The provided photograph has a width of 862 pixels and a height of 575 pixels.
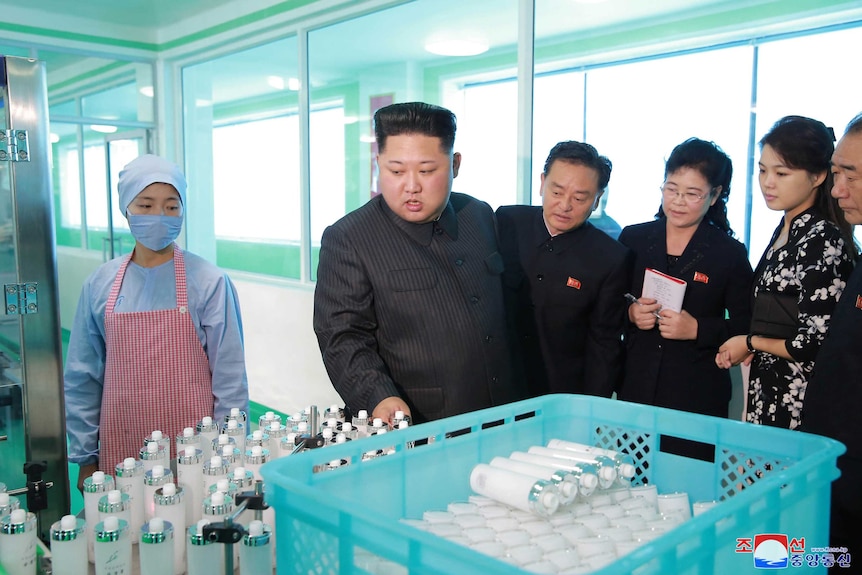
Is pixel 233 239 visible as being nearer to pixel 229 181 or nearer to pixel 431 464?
pixel 229 181

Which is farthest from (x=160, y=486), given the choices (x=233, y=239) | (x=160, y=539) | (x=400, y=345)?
(x=233, y=239)

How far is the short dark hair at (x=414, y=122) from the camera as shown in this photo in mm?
1664

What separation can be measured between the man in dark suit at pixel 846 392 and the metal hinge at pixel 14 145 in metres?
1.95

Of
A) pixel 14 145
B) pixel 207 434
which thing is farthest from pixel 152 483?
pixel 14 145

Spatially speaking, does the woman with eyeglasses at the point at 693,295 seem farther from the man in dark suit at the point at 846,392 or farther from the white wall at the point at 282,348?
the white wall at the point at 282,348

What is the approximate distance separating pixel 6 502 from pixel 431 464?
0.70 metres

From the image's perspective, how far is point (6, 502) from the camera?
113 centimetres

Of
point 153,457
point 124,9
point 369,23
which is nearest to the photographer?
point 153,457

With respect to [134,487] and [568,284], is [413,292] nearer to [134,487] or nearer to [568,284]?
[568,284]

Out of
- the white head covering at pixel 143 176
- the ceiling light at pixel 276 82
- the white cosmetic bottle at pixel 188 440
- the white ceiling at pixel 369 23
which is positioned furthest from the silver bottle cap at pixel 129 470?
the ceiling light at pixel 276 82

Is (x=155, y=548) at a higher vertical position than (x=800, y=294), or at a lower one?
lower

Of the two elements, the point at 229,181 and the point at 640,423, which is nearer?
the point at 640,423

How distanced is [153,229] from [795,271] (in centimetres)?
178

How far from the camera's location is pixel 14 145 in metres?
1.65
